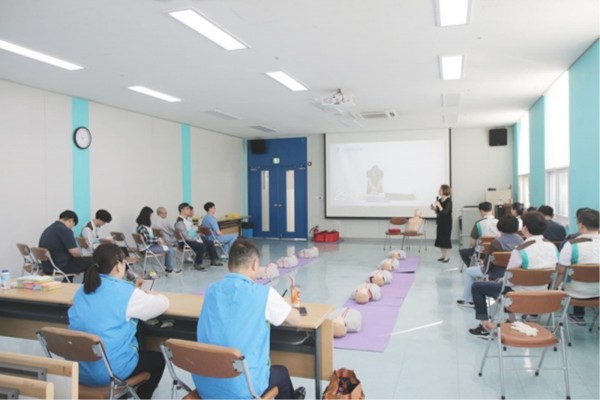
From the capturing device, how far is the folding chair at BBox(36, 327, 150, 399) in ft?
6.82

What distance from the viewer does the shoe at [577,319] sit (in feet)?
14.3

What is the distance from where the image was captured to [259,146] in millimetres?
13172

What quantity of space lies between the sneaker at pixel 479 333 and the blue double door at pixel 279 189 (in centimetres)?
887

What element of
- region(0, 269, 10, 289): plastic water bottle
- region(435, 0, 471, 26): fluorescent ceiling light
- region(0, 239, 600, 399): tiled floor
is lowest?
region(0, 239, 600, 399): tiled floor

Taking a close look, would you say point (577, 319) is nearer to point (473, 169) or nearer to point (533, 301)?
point (533, 301)

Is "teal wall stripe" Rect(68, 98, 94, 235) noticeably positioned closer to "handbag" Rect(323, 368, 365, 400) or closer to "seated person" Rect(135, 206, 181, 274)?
"seated person" Rect(135, 206, 181, 274)

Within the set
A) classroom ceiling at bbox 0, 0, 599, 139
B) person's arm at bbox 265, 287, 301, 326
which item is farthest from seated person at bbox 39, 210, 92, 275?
person's arm at bbox 265, 287, 301, 326

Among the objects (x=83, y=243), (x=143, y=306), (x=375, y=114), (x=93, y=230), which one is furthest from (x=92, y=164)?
(x=143, y=306)

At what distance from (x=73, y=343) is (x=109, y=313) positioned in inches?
8.4

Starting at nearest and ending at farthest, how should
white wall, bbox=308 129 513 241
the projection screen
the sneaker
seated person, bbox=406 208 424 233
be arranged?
1. the sneaker
2. seated person, bbox=406 208 424 233
3. white wall, bbox=308 129 513 241
4. the projection screen

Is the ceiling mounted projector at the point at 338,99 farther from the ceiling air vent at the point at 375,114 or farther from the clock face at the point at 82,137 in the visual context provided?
the clock face at the point at 82,137

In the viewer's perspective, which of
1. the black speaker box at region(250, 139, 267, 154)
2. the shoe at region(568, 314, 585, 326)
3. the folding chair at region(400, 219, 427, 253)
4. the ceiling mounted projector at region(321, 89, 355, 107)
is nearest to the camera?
the shoe at region(568, 314, 585, 326)

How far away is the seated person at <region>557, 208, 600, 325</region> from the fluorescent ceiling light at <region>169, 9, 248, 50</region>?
385 cm

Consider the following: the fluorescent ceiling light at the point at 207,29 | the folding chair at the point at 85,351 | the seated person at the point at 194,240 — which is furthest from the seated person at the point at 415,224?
the folding chair at the point at 85,351
